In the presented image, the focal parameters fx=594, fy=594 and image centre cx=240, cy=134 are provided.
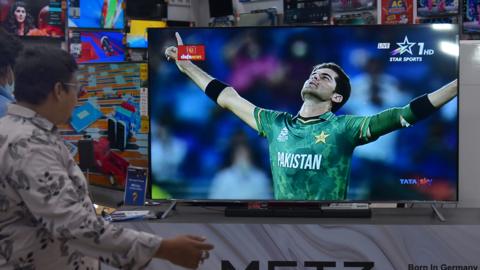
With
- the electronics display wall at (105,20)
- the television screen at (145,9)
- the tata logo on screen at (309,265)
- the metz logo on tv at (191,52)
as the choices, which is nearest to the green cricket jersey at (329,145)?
the tata logo on screen at (309,265)

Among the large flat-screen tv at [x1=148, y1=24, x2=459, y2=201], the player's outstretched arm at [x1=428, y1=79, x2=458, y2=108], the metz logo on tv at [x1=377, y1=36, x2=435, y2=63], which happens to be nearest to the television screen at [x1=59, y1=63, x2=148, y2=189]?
the large flat-screen tv at [x1=148, y1=24, x2=459, y2=201]

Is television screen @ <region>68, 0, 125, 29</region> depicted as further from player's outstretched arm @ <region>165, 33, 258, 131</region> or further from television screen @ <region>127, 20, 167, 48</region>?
player's outstretched arm @ <region>165, 33, 258, 131</region>

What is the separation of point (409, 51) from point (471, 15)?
4.65ft

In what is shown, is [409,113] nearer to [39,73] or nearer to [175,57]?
[175,57]

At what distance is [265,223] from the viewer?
→ 8.66ft

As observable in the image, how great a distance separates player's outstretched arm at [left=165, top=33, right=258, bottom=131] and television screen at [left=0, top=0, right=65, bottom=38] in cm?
240

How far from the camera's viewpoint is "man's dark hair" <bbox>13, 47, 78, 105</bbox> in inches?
65.1

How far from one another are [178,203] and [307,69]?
37.1 inches

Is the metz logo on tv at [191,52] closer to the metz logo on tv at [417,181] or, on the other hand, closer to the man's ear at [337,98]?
the man's ear at [337,98]

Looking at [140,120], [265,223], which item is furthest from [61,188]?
[140,120]

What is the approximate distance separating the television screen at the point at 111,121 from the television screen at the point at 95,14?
170cm

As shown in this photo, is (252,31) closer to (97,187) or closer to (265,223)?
(265,223)

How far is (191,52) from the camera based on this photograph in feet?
9.45

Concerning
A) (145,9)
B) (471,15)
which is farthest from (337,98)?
(145,9)
